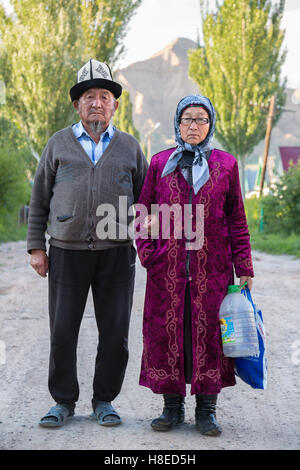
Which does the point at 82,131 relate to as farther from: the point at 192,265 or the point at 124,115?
the point at 124,115

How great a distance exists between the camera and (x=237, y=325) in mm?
2973

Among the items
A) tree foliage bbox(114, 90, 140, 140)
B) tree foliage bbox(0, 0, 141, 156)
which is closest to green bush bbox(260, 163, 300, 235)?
tree foliage bbox(0, 0, 141, 156)

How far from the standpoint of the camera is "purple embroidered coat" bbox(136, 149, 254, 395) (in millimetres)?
3014

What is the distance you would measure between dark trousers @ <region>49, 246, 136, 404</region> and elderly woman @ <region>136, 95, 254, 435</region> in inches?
6.5

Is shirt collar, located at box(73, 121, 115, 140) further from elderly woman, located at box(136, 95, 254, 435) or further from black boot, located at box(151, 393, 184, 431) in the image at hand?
black boot, located at box(151, 393, 184, 431)

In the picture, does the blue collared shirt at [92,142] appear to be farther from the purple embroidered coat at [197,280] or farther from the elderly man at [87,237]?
the purple embroidered coat at [197,280]

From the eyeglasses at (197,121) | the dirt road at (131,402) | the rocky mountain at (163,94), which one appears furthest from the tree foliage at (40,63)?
the rocky mountain at (163,94)

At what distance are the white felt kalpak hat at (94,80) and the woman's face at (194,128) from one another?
0.41 metres

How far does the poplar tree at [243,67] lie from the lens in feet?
85.3

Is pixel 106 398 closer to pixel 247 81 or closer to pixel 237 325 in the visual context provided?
pixel 237 325

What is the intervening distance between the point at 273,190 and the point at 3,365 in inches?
532

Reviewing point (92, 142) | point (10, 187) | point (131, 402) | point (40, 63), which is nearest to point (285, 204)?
point (10, 187)

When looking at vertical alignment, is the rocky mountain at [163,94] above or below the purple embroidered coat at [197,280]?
above

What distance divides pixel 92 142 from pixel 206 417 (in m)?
1.46
